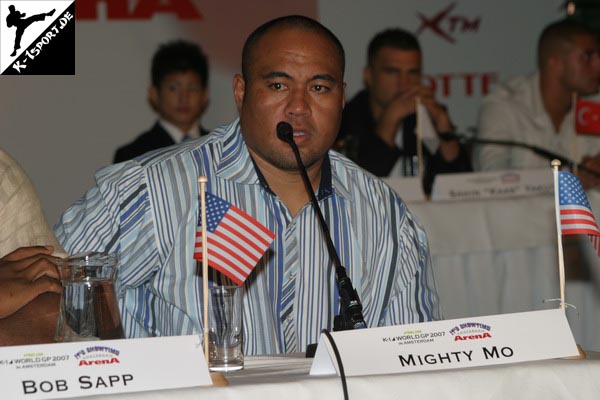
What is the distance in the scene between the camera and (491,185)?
5148 mm

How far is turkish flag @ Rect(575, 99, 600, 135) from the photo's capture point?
17.7 feet

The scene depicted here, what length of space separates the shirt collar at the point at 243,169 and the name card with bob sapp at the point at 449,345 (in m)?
1.05

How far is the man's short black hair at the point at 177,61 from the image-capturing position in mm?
6176

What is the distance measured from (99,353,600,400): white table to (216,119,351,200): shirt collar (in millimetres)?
957

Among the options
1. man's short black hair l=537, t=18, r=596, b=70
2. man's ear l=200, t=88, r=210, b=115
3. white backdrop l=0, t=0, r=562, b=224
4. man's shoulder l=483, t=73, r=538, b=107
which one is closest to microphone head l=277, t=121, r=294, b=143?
man's ear l=200, t=88, r=210, b=115

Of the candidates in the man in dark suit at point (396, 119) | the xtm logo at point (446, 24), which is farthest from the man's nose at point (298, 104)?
the xtm logo at point (446, 24)

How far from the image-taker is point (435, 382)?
1.83 metres

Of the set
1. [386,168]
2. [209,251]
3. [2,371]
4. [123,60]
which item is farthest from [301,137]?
[123,60]

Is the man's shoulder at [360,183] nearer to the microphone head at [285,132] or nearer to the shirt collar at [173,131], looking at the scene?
the microphone head at [285,132]

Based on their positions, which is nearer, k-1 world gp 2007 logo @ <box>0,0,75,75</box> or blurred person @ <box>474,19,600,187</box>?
k-1 world gp 2007 logo @ <box>0,0,75,75</box>

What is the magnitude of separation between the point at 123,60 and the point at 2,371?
16.2 ft

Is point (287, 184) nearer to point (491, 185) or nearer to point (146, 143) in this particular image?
point (491, 185)

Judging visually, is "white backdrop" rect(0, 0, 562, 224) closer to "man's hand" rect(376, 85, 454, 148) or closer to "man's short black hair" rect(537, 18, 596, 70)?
"man's hand" rect(376, 85, 454, 148)

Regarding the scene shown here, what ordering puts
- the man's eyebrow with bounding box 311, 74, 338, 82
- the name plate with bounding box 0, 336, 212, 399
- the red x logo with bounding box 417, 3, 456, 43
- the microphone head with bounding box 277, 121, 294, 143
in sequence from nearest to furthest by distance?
the name plate with bounding box 0, 336, 212, 399, the microphone head with bounding box 277, 121, 294, 143, the man's eyebrow with bounding box 311, 74, 338, 82, the red x logo with bounding box 417, 3, 456, 43
